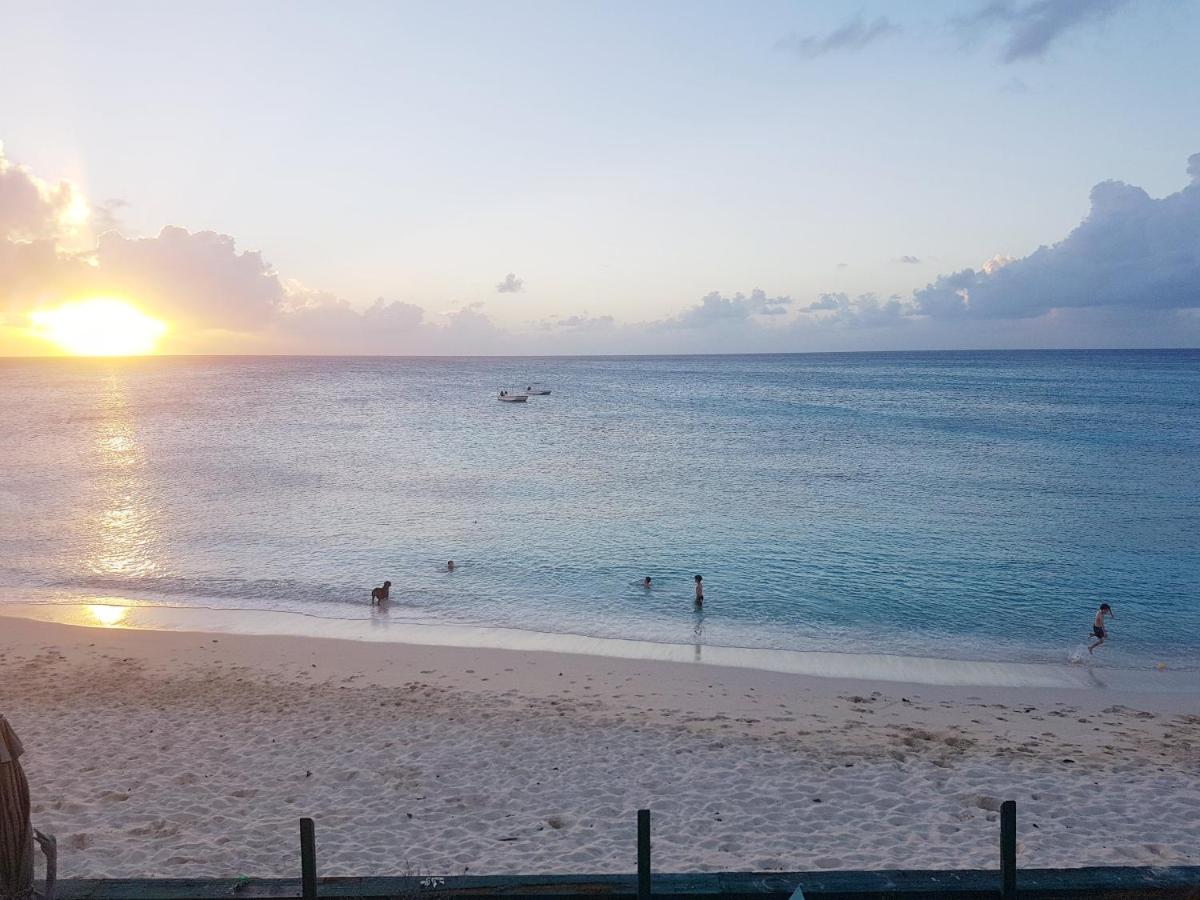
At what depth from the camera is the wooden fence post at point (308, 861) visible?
23.1 ft

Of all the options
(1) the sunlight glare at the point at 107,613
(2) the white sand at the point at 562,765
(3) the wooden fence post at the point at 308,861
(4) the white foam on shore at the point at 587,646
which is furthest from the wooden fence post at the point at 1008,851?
(1) the sunlight glare at the point at 107,613

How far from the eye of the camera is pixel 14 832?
702 centimetres

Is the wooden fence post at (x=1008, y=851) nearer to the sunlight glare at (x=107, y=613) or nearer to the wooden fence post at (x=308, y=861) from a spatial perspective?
the wooden fence post at (x=308, y=861)

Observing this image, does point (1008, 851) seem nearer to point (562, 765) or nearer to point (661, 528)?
point (562, 765)

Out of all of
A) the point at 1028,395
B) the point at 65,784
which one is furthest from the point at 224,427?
the point at 1028,395

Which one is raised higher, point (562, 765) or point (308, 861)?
point (308, 861)

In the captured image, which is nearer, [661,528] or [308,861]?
[308,861]

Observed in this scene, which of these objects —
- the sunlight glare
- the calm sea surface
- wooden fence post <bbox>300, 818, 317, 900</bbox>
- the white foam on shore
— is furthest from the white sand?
the calm sea surface

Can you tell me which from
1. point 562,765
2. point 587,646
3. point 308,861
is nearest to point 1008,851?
point 308,861

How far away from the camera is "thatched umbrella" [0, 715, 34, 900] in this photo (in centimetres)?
691

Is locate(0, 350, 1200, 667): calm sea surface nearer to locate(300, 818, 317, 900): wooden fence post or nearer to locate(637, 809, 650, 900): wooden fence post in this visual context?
locate(637, 809, 650, 900): wooden fence post

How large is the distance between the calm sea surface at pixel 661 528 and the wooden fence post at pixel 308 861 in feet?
44.4

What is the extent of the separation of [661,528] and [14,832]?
88.6ft

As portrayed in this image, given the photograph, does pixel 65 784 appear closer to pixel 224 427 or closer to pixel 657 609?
pixel 657 609
